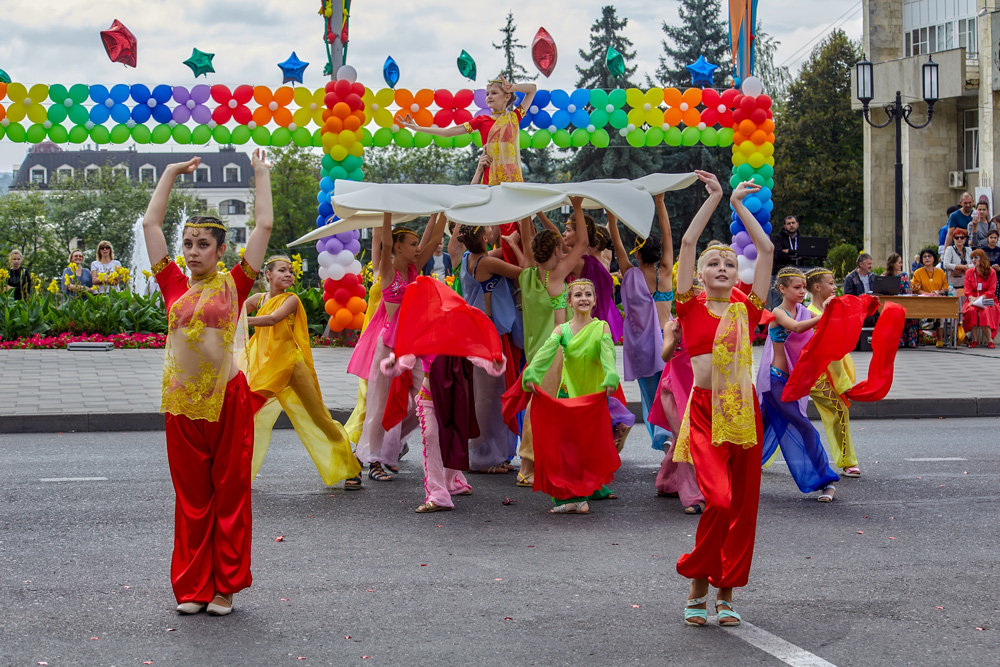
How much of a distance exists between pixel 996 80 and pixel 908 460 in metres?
32.7

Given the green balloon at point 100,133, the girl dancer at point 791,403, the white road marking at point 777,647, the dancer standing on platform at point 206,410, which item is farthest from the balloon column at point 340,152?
the white road marking at point 777,647

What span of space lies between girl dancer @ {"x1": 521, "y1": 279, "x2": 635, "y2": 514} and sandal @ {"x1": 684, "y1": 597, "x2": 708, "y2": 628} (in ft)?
8.09

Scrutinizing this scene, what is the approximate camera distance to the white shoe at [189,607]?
514cm

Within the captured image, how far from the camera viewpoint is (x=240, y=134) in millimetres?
17203

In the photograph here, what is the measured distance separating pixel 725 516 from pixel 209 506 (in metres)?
2.28

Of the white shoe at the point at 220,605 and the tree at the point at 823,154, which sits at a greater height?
the tree at the point at 823,154

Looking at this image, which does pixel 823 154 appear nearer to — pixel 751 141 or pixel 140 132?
pixel 751 141

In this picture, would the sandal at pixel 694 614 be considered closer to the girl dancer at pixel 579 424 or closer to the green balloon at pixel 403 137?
the girl dancer at pixel 579 424

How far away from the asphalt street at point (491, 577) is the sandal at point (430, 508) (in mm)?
119

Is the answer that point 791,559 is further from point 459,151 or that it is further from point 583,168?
point 459,151

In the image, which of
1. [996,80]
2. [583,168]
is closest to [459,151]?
[583,168]

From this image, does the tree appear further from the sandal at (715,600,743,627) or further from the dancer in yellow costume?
the sandal at (715,600,743,627)

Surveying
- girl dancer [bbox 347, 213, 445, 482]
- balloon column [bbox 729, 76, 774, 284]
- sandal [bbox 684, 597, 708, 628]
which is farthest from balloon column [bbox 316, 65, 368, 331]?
sandal [bbox 684, 597, 708, 628]

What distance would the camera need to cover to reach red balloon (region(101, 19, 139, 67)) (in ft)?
56.4
